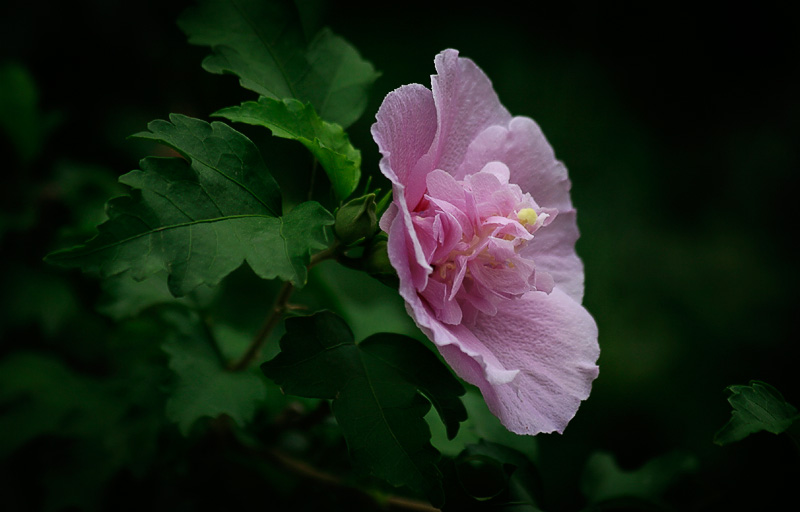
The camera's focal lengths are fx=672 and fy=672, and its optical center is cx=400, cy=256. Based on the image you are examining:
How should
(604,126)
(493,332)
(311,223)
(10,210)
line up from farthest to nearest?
(604,126) → (10,210) → (493,332) → (311,223)

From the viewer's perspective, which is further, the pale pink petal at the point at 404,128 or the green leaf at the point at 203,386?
the green leaf at the point at 203,386

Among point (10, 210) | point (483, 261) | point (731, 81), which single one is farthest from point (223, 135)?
point (731, 81)

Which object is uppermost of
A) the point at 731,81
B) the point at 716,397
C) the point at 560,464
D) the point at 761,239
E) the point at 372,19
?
the point at 731,81

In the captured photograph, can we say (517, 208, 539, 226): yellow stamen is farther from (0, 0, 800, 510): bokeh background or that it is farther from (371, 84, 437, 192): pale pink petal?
(0, 0, 800, 510): bokeh background

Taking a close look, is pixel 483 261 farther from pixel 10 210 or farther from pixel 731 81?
pixel 731 81

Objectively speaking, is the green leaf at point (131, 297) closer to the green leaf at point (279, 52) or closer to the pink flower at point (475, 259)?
the green leaf at point (279, 52)

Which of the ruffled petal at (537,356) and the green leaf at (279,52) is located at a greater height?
the green leaf at (279,52)

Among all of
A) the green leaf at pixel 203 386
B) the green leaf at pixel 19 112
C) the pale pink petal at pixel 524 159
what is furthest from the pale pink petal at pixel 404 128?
the green leaf at pixel 19 112

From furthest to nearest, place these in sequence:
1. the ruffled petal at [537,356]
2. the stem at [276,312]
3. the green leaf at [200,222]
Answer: the stem at [276,312] < the ruffled petal at [537,356] < the green leaf at [200,222]
